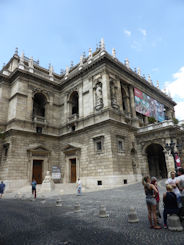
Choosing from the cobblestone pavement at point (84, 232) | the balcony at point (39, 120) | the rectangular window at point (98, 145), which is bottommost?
the cobblestone pavement at point (84, 232)

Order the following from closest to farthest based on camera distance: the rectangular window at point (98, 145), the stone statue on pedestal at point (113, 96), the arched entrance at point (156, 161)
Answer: the rectangular window at point (98, 145)
the stone statue on pedestal at point (113, 96)
the arched entrance at point (156, 161)

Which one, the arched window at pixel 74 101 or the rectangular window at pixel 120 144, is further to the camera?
the arched window at pixel 74 101

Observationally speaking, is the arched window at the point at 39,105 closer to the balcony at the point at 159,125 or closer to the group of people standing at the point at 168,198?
the balcony at the point at 159,125

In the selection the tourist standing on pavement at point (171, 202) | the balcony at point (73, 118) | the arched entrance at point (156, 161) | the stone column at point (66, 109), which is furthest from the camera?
the arched entrance at point (156, 161)

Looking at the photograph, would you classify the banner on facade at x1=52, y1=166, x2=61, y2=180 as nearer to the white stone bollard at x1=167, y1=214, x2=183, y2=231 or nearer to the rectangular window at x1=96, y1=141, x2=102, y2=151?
the rectangular window at x1=96, y1=141, x2=102, y2=151

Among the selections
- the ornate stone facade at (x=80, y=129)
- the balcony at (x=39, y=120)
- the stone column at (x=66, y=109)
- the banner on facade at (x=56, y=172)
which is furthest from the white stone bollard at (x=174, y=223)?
the stone column at (x=66, y=109)

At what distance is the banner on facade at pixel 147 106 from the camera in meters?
27.0

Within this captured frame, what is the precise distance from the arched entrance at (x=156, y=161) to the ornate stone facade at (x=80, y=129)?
155mm

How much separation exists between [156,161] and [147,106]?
8.86m

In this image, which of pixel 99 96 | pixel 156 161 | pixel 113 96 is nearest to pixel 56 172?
pixel 99 96

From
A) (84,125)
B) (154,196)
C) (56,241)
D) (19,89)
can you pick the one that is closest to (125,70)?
(84,125)

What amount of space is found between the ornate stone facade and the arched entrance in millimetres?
155

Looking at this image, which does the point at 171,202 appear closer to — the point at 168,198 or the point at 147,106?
the point at 168,198

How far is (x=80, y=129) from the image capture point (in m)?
23.0
